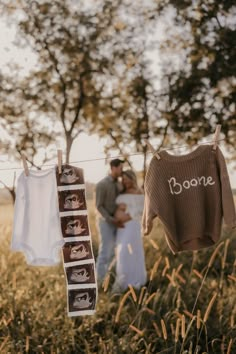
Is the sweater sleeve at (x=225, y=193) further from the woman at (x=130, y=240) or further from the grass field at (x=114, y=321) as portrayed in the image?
the woman at (x=130, y=240)

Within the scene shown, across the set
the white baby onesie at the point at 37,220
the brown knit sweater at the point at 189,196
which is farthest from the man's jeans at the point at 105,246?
the brown knit sweater at the point at 189,196

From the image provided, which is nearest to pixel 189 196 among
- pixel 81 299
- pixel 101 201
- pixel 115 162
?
pixel 81 299

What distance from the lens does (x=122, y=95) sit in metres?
15.5

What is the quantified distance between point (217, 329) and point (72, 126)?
28.5ft

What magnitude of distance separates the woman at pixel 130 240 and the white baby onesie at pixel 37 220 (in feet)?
10.5

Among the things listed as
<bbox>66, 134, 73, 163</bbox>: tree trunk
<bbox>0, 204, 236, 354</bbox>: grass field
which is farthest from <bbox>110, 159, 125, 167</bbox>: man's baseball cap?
<bbox>66, 134, 73, 163</bbox>: tree trunk

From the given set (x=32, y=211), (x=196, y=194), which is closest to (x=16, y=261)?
(x=32, y=211)

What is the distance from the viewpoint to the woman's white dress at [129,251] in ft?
28.5

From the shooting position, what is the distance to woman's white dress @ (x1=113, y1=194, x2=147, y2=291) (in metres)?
8.69

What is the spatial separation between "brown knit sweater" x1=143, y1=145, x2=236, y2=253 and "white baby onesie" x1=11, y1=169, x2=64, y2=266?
2.41 ft

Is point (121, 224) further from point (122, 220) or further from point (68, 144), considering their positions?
point (68, 144)

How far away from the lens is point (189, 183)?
16.0 ft

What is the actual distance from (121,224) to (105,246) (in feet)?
1.19

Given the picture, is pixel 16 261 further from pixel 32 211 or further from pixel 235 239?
pixel 32 211
